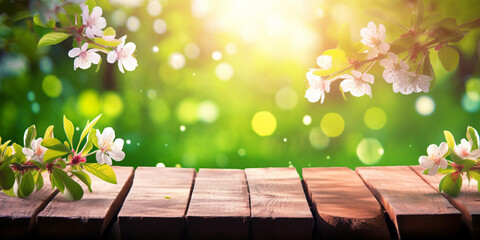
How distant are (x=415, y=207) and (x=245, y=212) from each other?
48cm

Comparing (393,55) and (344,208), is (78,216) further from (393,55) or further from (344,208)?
(393,55)

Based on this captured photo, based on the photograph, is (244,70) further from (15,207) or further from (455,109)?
(15,207)

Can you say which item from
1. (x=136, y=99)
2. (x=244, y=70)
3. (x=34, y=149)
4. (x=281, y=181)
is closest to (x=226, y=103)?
(x=244, y=70)

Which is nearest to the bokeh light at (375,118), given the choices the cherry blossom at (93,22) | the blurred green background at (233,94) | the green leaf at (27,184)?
the blurred green background at (233,94)

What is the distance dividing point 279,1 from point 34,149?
45.6 inches

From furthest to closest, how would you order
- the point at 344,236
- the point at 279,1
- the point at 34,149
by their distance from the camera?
the point at 279,1 → the point at 34,149 → the point at 344,236

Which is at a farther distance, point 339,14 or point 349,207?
point 339,14

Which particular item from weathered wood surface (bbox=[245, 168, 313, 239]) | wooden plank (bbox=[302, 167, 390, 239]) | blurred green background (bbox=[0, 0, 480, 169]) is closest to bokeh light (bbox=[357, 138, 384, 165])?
blurred green background (bbox=[0, 0, 480, 169])

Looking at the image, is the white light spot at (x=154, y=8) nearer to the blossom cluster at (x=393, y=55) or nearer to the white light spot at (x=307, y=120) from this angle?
the white light spot at (x=307, y=120)

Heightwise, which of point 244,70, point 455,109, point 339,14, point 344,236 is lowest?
point 344,236

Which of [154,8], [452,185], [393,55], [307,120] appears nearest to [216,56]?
[154,8]

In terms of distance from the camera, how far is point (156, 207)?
1421 millimetres

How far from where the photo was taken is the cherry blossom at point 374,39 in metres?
1.33

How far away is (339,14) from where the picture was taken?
6.96ft
